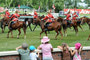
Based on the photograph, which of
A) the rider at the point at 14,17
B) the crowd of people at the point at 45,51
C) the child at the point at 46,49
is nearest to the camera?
the crowd of people at the point at 45,51

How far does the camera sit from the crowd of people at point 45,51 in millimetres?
9844

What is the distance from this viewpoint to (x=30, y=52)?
1002 centimetres

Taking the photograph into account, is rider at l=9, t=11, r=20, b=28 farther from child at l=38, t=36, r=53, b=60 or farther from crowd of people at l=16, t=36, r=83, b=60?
child at l=38, t=36, r=53, b=60

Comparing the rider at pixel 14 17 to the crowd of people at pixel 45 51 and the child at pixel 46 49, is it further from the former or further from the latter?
the child at pixel 46 49

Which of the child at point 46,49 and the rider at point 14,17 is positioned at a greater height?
the child at point 46,49

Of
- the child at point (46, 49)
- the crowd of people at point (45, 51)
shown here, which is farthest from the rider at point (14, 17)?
the child at point (46, 49)

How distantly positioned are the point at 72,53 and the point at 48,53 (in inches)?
42.8

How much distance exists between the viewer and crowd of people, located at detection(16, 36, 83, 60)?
32.3 ft

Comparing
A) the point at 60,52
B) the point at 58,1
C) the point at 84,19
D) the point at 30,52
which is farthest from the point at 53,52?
the point at 58,1

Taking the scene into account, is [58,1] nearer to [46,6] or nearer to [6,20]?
[46,6]

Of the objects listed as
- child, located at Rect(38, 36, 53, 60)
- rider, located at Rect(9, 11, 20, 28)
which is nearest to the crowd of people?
child, located at Rect(38, 36, 53, 60)

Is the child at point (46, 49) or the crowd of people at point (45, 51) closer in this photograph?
the crowd of people at point (45, 51)

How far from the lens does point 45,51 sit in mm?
10312

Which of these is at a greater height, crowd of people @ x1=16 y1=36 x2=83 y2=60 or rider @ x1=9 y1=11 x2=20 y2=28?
crowd of people @ x1=16 y1=36 x2=83 y2=60
